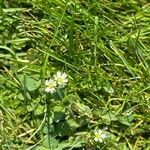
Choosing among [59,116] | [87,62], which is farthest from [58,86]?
[87,62]

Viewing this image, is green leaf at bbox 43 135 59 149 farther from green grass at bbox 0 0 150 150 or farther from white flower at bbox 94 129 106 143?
white flower at bbox 94 129 106 143

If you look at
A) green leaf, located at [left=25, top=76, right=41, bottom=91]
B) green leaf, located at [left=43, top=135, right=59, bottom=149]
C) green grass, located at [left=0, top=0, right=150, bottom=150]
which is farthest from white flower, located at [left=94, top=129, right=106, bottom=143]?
green leaf, located at [left=25, top=76, right=41, bottom=91]

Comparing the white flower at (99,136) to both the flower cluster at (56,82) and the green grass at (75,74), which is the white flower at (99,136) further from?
the flower cluster at (56,82)

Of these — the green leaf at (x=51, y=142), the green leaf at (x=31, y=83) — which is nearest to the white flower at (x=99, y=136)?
Result: the green leaf at (x=51, y=142)

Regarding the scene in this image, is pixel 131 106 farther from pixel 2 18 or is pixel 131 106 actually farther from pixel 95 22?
pixel 2 18

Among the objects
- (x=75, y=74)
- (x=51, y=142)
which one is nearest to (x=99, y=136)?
(x=51, y=142)
